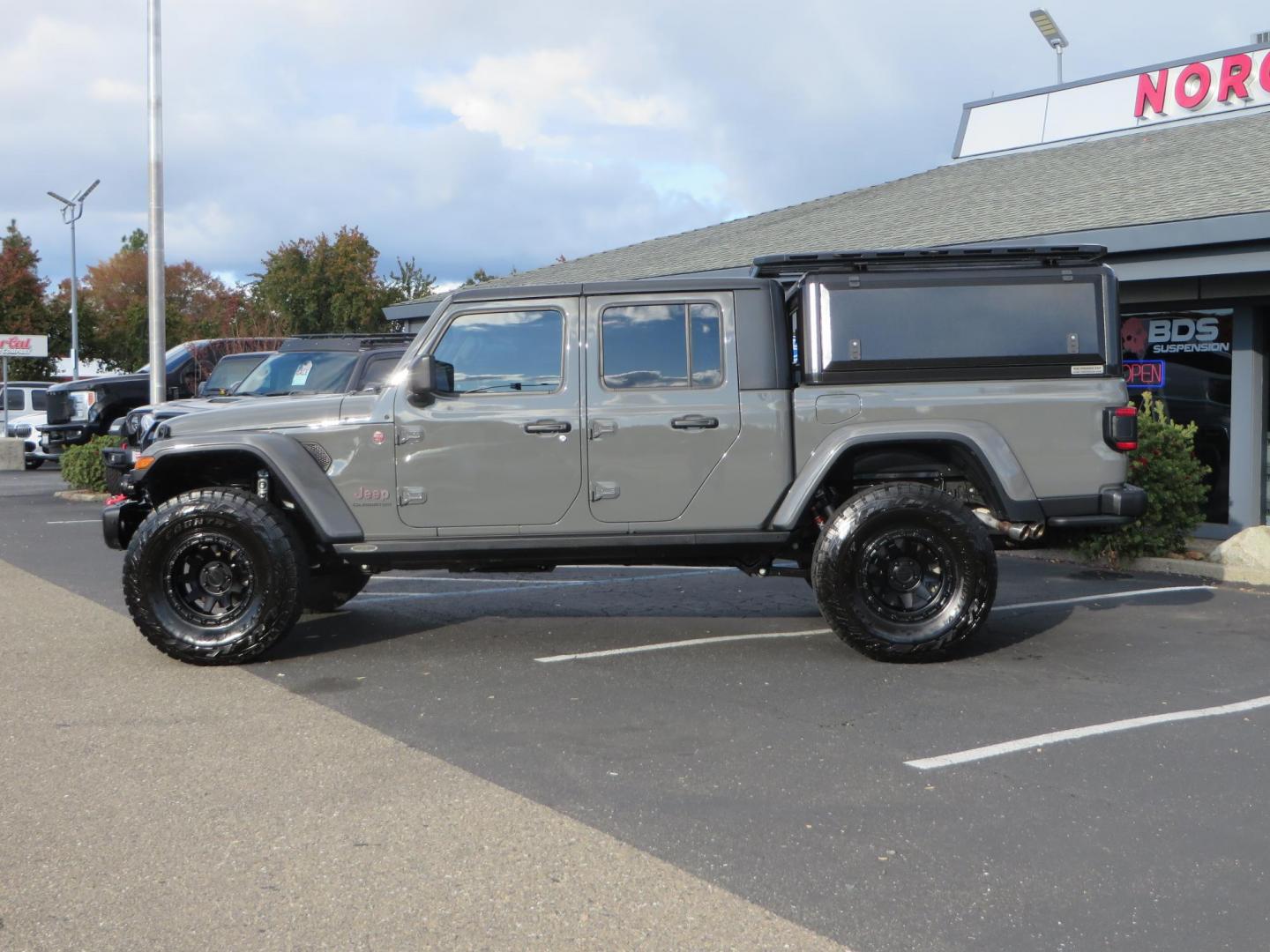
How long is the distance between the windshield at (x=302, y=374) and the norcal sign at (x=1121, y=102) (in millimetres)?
11287

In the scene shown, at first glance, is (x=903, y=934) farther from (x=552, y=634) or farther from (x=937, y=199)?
(x=937, y=199)

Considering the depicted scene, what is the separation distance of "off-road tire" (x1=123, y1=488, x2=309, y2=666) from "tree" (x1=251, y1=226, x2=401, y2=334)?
44.4 m

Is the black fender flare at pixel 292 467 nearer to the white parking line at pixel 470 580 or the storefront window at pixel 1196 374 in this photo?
the white parking line at pixel 470 580

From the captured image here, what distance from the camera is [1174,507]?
35.0ft

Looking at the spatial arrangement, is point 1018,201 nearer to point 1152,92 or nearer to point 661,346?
point 1152,92

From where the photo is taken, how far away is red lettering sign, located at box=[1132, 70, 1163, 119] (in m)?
17.2

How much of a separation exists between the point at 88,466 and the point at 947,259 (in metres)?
14.7

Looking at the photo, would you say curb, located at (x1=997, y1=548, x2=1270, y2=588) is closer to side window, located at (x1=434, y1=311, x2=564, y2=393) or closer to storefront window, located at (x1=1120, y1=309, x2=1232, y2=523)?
storefront window, located at (x1=1120, y1=309, x2=1232, y2=523)

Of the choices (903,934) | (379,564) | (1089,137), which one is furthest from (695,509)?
(1089,137)

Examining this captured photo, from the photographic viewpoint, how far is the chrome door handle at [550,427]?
693 centimetres

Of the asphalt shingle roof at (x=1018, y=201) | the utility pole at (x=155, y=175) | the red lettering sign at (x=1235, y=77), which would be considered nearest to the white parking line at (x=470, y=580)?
the asphalt shingle roof at (x=1018, y=201)

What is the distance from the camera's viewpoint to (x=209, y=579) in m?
7.05

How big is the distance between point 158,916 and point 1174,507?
9.26 meters

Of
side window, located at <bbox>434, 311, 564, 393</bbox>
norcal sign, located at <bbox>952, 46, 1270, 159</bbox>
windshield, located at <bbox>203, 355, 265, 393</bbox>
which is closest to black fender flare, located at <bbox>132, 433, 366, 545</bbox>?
side window, located at <bbox>434, 311, 564, 393</bbox>
